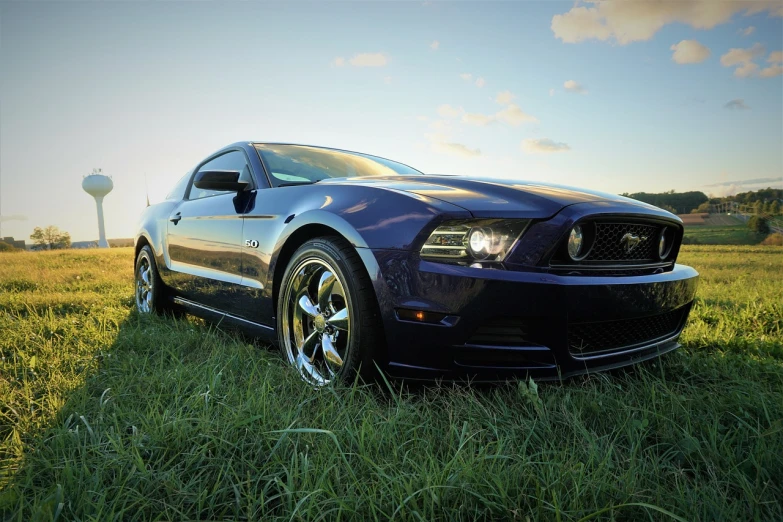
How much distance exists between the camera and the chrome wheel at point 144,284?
4.39 metres

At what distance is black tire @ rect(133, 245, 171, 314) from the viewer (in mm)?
→ 4184

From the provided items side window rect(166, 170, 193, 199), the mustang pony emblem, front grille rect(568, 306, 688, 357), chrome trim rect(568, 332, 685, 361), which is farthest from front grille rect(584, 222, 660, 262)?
side window rect(166, 170, 193, 199)

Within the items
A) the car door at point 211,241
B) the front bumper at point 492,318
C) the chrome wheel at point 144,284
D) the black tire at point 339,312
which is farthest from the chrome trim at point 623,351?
the chrome wheel at point 144,284

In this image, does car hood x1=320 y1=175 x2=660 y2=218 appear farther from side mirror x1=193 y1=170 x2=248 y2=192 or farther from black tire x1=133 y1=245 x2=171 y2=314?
black tire x1=133 y1=245 x2=171 y2=314

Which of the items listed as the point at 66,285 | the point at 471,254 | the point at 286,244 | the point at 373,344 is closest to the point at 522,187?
the point at 471,254

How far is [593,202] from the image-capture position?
6.82 ft

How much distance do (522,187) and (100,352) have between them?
241 cm

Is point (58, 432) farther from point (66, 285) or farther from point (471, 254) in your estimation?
point (66, 285)

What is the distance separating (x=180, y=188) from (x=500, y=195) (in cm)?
322

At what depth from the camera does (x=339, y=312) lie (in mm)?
2172

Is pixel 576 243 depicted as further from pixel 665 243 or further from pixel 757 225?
pixel 757 225

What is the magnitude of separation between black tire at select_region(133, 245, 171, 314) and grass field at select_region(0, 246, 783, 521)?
1.57 meters

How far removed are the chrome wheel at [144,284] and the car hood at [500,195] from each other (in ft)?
9.32

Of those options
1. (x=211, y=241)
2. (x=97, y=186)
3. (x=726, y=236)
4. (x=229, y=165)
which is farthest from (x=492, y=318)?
(x=97, y=186)
